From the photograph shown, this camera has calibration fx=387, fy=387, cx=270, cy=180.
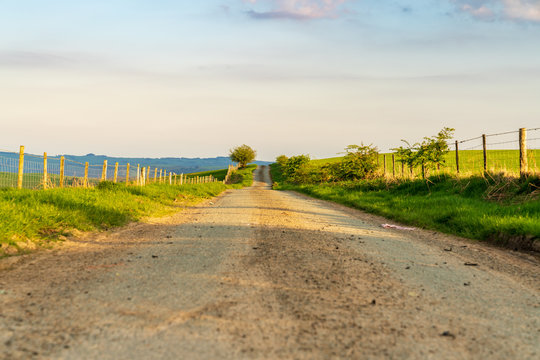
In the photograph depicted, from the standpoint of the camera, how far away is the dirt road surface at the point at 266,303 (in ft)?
9.23

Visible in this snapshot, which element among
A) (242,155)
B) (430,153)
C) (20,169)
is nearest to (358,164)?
(430,153)

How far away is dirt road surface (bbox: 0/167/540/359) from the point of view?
2.81 meters

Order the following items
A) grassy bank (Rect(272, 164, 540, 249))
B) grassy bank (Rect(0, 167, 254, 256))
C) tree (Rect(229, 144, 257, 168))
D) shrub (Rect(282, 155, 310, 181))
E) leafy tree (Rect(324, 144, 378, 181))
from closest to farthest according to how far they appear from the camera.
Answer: grassy bank (Rect(0, 167, 254, 256)) → grassy bank (Rect(272, 164, 540, 249)) → leafy tree (Rect(324, 144, 378, 181)) → shrub (Rect(282, 155, 310, 181)) → tree (Rect(229, 144, 257, 168))

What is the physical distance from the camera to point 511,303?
4.01 m

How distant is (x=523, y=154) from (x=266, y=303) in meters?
13.1

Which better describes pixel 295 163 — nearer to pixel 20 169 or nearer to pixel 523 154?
pixel 523 154

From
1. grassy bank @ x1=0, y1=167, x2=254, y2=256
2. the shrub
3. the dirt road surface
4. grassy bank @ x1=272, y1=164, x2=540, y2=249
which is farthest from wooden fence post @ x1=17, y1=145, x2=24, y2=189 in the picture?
the shrub

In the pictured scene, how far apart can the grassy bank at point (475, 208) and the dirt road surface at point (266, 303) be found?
1458 millimetres

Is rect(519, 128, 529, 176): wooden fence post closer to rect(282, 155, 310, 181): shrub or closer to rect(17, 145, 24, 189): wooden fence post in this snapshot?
rect(17, 145, 24, 189): wooden fence post

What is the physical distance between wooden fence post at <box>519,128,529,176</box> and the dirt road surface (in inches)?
274

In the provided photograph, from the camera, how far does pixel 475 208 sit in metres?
11.1

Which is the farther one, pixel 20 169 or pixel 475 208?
pixel 20 169

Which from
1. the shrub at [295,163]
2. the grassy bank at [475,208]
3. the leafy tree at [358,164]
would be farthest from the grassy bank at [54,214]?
the shrub at [295,163]

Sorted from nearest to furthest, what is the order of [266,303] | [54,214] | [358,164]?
1. [266,303]
2. [54,214]
3. [358,164]
